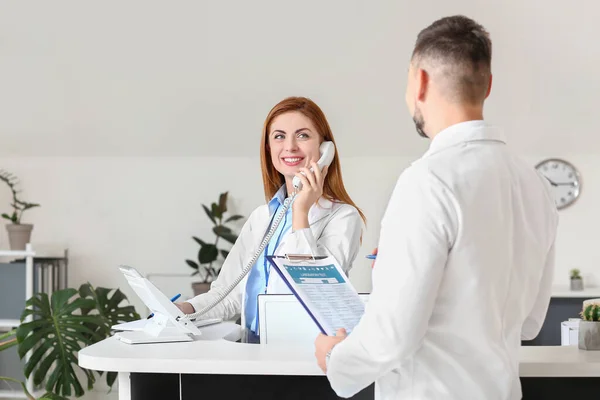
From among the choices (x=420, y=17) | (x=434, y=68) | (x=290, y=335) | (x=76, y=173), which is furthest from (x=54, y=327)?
(x=434, y=68)

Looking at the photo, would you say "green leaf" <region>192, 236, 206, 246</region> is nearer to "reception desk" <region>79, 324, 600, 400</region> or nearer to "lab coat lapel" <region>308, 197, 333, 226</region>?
"lab coat lapel" <region>308, 197, 333, 226</region>

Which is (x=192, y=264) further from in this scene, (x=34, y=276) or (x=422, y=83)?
(x=422, y=83)

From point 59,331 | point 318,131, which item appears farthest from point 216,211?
point 318,131

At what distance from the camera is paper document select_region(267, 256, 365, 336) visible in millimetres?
1613

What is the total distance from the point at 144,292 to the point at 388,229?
83cm

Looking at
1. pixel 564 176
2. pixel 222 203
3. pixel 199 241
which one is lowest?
pixel 199 241

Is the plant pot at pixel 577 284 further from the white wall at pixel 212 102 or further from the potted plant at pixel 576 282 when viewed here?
the white wall at pixel 212 102

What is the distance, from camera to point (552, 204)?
1.45 meters

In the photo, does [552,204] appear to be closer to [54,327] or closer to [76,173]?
[54,327]

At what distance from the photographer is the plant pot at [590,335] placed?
204 centimetres

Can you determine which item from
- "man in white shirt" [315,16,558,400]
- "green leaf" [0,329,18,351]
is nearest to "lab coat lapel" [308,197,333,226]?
"man in white shirt" [315,16,558,400]

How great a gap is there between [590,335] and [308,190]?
33.1 inches

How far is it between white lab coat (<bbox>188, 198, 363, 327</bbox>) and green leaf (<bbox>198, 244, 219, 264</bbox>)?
2792mm

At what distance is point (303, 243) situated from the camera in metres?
2.08
